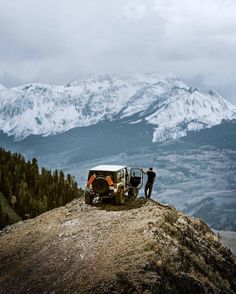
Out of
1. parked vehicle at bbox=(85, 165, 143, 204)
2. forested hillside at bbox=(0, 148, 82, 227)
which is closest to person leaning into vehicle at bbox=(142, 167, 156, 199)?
parked vehicle at bbox=(85, 165, 143, 204)

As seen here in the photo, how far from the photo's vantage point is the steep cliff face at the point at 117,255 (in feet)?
110

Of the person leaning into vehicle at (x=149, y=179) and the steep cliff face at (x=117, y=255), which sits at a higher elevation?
the person leaning into vehicle at (x=149, y=179)

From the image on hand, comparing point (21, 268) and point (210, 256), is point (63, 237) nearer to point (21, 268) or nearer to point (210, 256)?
point (21, 268)

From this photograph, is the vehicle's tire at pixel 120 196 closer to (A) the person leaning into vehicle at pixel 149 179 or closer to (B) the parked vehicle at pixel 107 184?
(B) the parked vehicle at pixel 107 184

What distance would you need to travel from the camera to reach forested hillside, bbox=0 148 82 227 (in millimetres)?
102312

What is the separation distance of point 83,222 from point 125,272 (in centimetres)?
1198

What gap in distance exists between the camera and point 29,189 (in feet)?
368

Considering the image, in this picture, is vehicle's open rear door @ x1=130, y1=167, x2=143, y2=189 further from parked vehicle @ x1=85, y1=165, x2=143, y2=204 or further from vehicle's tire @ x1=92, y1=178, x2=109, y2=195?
vehicle's tire @ x1=92, y1=178, x2=109, y2=195

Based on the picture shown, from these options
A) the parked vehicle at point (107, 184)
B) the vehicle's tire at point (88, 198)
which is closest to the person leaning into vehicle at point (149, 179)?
the parked vehicle at point (107, 184)

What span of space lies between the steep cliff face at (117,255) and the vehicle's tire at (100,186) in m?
1.56

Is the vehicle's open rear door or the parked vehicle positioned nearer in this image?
the parked vehicle

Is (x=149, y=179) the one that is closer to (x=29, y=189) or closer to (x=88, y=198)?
(x=88, y=198)

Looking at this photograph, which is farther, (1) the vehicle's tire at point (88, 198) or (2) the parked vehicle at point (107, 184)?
(1) the vehicle's tire at point (88, 198)

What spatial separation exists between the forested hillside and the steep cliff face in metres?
49.2
